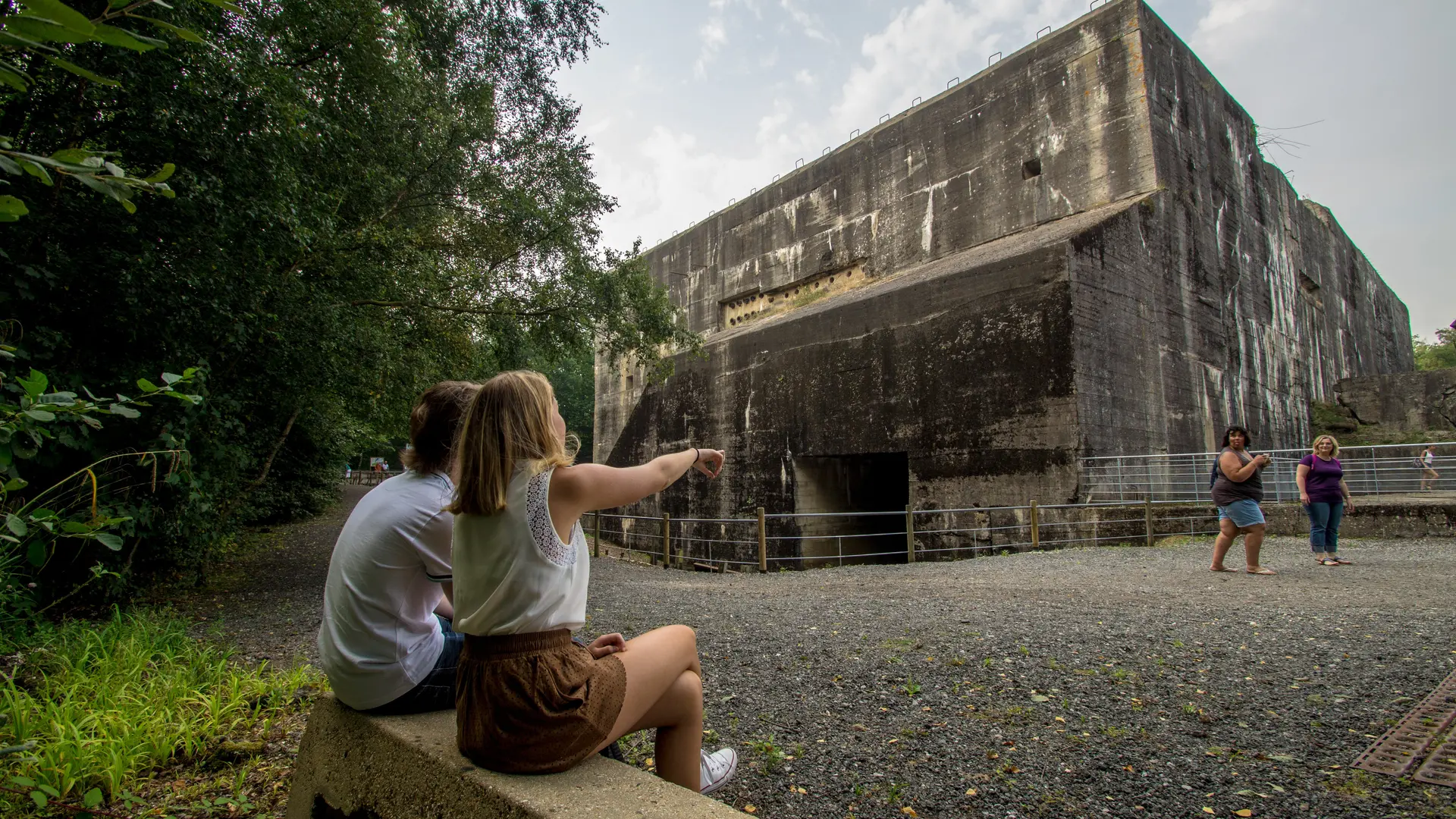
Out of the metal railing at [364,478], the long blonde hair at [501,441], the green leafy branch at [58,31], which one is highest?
the green leafy branch at [58,31]

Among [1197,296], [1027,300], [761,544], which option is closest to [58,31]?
[761,544]

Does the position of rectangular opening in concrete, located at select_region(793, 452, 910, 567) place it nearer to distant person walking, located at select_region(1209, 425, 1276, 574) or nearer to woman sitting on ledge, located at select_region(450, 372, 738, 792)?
distant person walking, located at select_region(1209, 425, 1276, 574)

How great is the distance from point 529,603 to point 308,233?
4.53 meters

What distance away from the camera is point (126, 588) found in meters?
5.16

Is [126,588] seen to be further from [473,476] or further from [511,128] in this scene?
[511,128]

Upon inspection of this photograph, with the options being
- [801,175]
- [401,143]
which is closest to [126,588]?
[401,143]

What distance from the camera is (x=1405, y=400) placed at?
14539 mm

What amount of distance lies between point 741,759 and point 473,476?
149 centimetres

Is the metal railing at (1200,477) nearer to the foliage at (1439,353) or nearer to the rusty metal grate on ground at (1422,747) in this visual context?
the rusty metal grate on ground at (1422,747)

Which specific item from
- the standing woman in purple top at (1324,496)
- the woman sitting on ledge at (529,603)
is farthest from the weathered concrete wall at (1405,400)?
the woman sitting on ledge at (529,603)

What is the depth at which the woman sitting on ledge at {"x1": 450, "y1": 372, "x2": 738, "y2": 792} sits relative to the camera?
4.77 ft

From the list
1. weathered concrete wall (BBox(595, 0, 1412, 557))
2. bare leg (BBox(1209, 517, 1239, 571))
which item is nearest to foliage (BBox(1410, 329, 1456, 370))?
weathered concrete wall (BBox(595, 0, 1412, 557))

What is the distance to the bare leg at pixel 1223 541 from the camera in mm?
5723

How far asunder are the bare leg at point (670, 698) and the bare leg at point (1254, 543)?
5.65 metres
